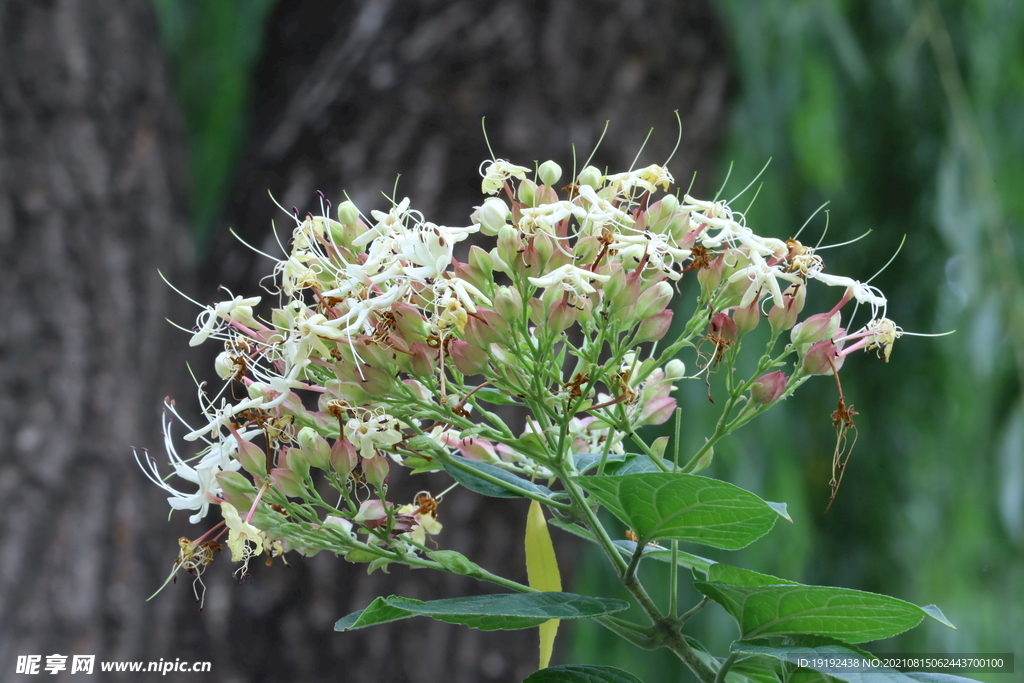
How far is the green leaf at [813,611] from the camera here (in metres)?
0.40

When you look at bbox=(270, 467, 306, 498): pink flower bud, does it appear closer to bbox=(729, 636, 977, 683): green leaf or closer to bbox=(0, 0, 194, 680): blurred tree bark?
bbox=(729, 636, 977, 683): green leaf

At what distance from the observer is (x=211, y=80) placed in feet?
5.03

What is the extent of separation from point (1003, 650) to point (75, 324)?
1493 mm

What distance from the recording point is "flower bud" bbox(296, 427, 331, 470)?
462 mm

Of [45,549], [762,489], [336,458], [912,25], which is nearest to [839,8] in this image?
[912,25]

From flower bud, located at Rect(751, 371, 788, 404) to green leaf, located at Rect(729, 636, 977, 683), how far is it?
0.41 feet

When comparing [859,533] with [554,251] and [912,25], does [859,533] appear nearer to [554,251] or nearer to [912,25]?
[912,25]

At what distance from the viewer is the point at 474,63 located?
1.27m

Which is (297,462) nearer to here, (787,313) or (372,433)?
(372,433)

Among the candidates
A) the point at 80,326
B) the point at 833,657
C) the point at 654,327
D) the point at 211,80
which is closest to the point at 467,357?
the point at 654,327

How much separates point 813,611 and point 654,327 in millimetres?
165

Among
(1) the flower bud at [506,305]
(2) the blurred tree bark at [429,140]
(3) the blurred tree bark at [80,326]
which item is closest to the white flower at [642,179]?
(1) the flower bud at [506,305]

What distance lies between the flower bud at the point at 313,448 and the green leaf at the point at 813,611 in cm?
21

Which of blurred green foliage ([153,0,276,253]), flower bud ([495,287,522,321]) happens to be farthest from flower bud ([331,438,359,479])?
blurred green foliage ([153,0,276,253])
